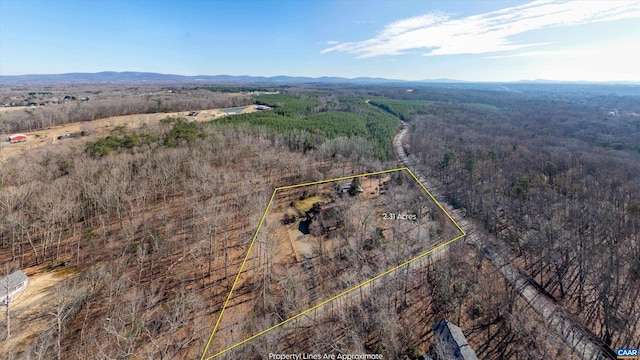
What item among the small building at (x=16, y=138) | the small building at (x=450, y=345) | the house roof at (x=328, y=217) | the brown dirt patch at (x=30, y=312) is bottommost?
the small building at (x=450, y=345)

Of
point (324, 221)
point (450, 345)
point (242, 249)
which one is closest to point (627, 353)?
point (450, 345)

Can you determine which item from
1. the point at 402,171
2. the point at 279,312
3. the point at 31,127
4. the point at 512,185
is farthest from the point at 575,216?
the point at 31,127

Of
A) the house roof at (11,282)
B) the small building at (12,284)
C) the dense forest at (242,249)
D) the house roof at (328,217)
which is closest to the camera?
the dense forest at (242,249)

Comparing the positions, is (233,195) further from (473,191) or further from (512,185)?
(512,185)

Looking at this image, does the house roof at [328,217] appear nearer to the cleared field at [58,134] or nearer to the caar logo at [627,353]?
the caar logo at [627,353]

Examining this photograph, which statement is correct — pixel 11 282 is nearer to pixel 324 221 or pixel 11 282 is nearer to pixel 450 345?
pixel 324 221

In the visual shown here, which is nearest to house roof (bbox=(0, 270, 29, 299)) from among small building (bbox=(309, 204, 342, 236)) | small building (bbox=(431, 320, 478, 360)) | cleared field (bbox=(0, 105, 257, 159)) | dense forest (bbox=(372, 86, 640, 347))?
small building (bbox=(309, 204, 342, 236))

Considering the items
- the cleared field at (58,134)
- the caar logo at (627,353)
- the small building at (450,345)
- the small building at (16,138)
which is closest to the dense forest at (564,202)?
the caar logo at (627,353)
